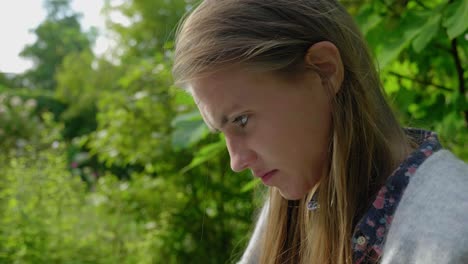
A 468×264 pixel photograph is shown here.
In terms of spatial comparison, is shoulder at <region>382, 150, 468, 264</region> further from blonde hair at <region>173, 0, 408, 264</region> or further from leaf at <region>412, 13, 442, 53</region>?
leaf at <region>412, 13, 442, 53</region>

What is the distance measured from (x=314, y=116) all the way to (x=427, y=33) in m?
0.43

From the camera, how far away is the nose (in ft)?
4.03

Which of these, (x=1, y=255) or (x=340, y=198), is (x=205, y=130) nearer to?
(x=340, y=198)

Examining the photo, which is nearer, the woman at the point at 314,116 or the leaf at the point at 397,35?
the woman at the point at 314,116

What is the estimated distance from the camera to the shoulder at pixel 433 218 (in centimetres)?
96

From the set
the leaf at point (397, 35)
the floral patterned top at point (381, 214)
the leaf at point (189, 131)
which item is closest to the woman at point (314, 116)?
the floral patterned top at point (381, 214)

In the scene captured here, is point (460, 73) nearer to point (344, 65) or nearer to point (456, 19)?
point (456, 19)

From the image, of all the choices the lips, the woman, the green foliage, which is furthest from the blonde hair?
the green foliage

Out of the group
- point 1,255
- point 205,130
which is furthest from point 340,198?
point 1,255

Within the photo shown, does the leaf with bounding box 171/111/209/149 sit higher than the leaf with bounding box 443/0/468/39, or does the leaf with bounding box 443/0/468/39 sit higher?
the leaf with bounding box 171/111/209/149

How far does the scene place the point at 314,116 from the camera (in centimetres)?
122

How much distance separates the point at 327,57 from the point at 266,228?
19.7 inches

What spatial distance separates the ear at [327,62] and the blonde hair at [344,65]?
0.02 metres

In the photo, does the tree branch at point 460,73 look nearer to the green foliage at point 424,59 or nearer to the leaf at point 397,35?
the green foliage at point 424,59
